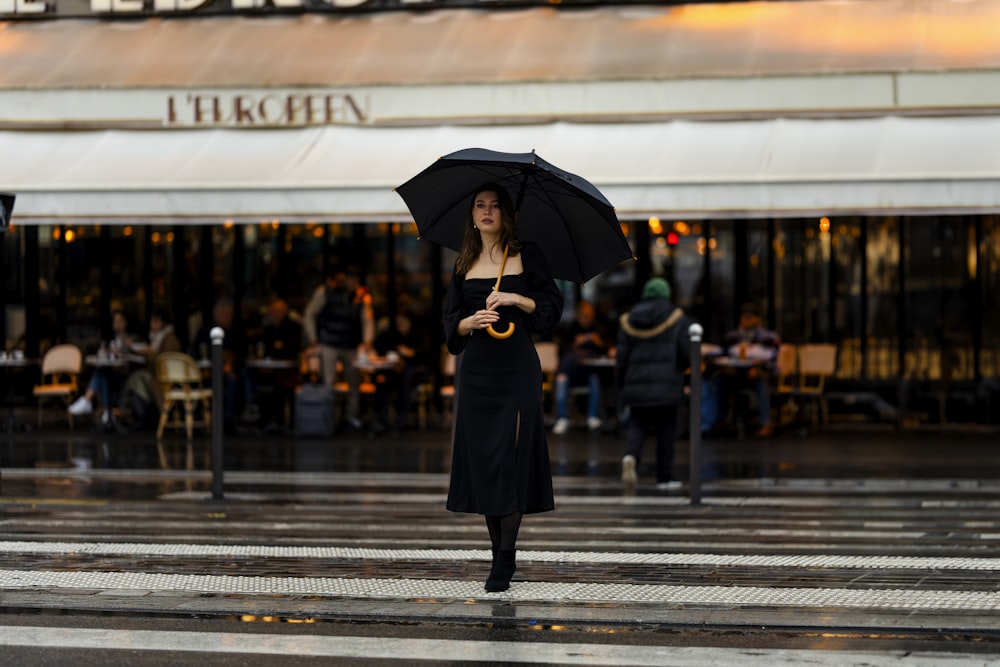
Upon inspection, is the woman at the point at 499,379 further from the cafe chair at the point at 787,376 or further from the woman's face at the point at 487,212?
the cafe chair at the point at 787,376

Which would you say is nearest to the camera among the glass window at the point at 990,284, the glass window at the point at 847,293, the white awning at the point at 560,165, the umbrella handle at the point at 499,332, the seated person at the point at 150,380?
the umbrella handle at the point at 499,332

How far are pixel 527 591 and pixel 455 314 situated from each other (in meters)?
1.40

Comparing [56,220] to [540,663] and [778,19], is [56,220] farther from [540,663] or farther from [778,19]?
[540,663]

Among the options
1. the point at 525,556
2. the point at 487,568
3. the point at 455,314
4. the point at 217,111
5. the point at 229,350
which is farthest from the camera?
the point at 229,350

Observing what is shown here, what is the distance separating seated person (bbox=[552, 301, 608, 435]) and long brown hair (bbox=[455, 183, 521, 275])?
10780 millimetres

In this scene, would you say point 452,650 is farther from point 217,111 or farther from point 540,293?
point 217,111

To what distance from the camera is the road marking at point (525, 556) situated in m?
8.81

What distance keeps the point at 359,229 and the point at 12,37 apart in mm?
5042

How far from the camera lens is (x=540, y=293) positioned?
7840 mm

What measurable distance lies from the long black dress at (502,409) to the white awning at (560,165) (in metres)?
7.90

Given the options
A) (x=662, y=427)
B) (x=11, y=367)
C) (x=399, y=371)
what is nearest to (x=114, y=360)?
(x=11, y=367)

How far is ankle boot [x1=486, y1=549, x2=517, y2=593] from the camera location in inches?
307

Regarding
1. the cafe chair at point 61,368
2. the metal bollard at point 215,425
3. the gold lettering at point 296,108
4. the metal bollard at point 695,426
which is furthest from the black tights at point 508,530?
the cafe chair at point 61,368

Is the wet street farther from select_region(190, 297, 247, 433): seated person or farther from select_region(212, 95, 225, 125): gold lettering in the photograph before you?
select_region(212, 95, 225, 125): gold lettering
